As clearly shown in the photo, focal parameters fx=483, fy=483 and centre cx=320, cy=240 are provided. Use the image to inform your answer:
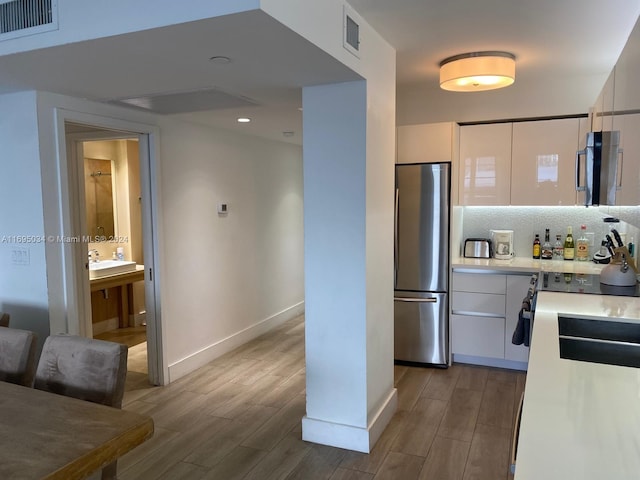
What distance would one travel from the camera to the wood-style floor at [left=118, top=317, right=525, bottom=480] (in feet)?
8.84

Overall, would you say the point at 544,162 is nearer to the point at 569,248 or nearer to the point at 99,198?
the point at 569,248

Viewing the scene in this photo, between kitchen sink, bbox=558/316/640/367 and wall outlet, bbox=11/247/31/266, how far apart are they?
3.03 metres

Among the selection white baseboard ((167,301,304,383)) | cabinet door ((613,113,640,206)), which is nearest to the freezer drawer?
white baseboard ((167,301,304,383))

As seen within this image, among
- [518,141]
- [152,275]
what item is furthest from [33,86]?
[518,141]

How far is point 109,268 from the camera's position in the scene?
498cm

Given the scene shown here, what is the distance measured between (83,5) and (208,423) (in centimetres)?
257

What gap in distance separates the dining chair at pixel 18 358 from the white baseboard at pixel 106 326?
3.24 metres

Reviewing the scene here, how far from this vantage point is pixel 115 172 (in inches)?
218

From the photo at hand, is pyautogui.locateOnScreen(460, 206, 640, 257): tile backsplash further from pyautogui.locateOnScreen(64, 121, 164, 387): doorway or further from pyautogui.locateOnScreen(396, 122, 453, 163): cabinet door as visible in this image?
pyautogui.locateOnScreen(64, 121, 164, 387): doorway

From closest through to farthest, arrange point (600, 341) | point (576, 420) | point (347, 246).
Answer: point (576, 420)
point (600, 341)
point (347, 246)

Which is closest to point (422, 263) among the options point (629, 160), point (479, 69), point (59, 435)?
point (479, 69)

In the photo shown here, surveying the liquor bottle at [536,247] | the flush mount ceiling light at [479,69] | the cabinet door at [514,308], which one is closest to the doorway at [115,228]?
the flush mount ceiling light at [479,69]

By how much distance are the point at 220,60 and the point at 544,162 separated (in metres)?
3.05

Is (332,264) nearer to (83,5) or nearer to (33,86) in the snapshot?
(83,5)
